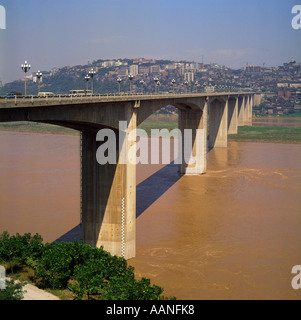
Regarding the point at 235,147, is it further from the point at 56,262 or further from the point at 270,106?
the point at 270,106

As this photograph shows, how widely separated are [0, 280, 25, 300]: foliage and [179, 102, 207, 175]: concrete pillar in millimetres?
40908

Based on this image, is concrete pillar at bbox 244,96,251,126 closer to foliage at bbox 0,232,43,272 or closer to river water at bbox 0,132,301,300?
river water at bbox 0,132,301,300

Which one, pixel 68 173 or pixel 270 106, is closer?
pixel 68 173

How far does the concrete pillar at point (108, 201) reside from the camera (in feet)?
100

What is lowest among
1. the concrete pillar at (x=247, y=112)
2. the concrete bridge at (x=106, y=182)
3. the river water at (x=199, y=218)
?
the river water at (x=199, y=218)

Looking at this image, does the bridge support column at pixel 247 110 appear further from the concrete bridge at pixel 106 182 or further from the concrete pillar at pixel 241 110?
the concrete bridge at pixel 106 182

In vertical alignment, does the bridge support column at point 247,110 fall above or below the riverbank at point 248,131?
above

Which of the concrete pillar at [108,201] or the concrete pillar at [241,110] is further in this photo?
the concrete pillar at [241,110]

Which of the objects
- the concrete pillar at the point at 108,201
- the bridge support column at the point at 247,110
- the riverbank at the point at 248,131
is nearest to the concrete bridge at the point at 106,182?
the concrete pillar at the point at 108,201

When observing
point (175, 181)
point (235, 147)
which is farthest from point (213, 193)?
point (235, 147)

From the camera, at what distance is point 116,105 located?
31.5 meters

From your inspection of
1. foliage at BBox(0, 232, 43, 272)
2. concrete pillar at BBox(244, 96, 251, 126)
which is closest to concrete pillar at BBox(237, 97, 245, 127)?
concrete pillar at BBox(244, 96, 251, 126)

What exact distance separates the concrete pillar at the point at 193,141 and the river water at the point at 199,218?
1.86 m
